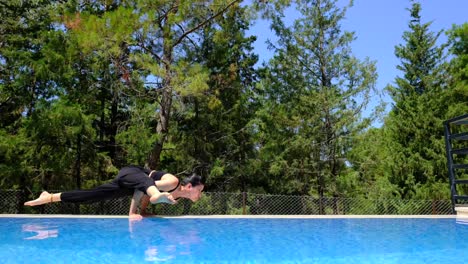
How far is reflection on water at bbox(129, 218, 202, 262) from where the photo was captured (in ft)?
11.7

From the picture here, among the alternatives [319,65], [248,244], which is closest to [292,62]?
[319,65]

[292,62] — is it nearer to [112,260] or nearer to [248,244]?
[248,244]

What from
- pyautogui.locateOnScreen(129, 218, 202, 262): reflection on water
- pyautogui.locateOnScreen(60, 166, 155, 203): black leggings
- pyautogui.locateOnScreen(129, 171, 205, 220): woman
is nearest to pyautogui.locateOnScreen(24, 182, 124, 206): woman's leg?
pyautogui.locateOnScreen(60, 166, 155, 203): black leggings

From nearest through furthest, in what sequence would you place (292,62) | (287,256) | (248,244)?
(287,256) → (248,244) → (292,62)

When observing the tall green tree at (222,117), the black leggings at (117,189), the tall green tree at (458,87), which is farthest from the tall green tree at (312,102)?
the black leggings at (117,189)

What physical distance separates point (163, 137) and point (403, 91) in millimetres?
9473

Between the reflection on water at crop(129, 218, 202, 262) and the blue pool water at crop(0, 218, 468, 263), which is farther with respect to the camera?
the reflection on water at crop(129, 218, 202, 262)

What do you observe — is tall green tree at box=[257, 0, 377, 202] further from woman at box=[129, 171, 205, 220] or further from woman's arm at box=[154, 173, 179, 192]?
woman's arm at box=[154, 173, 179, 192]

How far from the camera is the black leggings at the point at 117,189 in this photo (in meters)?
5.48

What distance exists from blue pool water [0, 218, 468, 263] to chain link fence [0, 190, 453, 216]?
5613mm

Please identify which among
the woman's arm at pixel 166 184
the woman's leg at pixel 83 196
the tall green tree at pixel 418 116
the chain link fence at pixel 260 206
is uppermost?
the tall green tree at pixel 418 116

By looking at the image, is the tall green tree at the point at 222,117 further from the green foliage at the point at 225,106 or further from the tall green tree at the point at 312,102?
the tall green tree at the point at 312,102

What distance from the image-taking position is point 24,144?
1133 cm

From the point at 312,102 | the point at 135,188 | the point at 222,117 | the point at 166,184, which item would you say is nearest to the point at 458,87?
the point at 312,102
